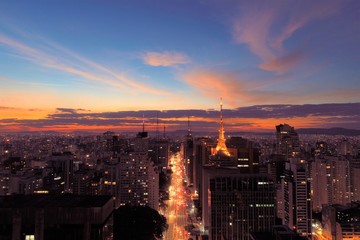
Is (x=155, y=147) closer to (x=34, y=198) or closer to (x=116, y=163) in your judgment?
(x=116, y=163)

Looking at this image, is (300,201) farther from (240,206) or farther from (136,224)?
(136,224)

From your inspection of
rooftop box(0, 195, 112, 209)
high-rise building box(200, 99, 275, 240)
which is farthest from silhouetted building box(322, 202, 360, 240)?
rooftop box(0, 195, 112, 209)

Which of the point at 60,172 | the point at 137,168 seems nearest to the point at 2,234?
the point at 137,168

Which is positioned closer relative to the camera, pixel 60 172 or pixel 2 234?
pixel 2 234

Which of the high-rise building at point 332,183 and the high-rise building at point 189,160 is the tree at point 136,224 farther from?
the high-rise building at point 189,160

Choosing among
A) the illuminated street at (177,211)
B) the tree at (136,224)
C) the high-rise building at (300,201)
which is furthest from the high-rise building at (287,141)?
the tree at (136,224)
